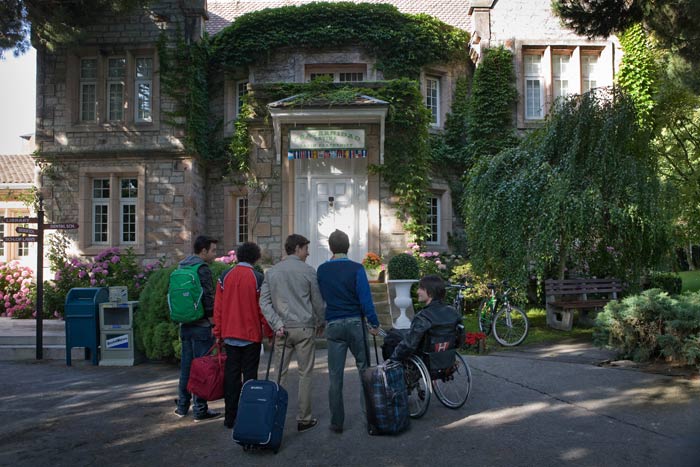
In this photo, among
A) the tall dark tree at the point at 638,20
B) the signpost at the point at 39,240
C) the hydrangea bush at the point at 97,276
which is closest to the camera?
the tall dark tree at the point at 638,20

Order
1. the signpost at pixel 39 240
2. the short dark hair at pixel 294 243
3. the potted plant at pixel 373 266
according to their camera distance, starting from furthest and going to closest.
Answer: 1. the potted plant at pixel 373 266
2. the signpost at pixel 39 240
3. the short dark hair at pixel 294 243

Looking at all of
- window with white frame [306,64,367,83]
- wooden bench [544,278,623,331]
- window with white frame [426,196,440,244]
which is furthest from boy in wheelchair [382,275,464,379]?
window with white frame [306,64,367,83]

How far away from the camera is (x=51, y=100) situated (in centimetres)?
1583

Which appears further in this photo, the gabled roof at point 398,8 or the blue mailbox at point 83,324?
the gabled roof at point 398,8

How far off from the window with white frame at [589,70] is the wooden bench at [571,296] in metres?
7.72

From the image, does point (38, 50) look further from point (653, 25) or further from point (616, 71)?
point (616, 71)

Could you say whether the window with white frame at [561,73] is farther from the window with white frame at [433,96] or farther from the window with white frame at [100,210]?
the window with white frame at [100,210]

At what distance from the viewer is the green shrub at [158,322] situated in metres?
8.47

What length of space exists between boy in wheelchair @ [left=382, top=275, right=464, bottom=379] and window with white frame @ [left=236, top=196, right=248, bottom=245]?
11.5 meters

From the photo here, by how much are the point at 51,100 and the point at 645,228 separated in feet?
49.5

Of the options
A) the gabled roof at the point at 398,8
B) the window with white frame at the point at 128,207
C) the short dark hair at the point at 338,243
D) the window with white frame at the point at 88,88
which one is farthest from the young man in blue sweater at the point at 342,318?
the gabled roof at the point at 398,8

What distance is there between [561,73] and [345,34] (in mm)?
6504

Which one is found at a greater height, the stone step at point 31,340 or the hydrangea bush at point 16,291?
the hydrangea bush at point 16,291

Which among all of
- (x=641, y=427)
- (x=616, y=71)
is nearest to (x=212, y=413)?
(x=641, y=427)
